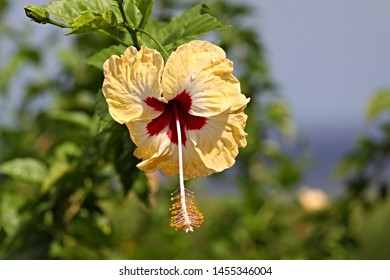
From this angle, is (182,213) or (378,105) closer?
(182,213)

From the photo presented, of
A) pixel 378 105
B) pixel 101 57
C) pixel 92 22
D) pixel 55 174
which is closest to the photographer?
pixel 92 22

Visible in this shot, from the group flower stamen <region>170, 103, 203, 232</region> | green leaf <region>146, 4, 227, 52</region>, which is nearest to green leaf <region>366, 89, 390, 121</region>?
green leaf <region>146, 4, 227, 52</region>

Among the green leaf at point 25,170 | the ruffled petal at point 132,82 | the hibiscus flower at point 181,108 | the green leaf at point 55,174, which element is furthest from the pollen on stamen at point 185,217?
the green leaf at point 25,170

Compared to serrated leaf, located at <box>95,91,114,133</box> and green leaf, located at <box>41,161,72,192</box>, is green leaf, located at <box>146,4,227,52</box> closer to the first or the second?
serrated leaf, located at <box>95,91,114,133</box>

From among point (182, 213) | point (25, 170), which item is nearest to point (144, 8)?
point (182, 213)

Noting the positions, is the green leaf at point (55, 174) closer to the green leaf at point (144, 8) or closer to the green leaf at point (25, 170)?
the green leaf at point (25, 170)

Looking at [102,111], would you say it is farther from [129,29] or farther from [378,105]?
[378,105]
